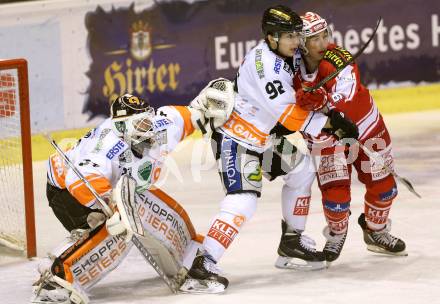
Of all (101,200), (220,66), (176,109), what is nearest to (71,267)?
(101,200)

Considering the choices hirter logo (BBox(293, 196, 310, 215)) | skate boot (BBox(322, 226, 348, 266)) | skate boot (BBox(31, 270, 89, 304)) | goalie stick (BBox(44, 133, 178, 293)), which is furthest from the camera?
skate boot (BBox(322, 226, 348, 266))

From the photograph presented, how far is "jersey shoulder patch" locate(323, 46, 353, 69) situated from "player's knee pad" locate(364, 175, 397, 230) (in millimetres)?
665

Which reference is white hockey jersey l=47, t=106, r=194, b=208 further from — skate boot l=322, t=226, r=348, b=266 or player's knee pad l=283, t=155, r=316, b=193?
skate boot l=322, t=226, r=348, b=266

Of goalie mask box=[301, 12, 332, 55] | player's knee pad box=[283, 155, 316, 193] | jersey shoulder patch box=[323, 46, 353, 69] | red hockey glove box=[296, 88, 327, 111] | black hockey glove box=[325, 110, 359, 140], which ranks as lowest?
player's knee pad box=[283, 155, 316, 193]

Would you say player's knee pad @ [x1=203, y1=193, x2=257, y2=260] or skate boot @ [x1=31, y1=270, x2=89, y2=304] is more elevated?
player's knee pad @ [x1=203, y1=193, x2=257, y2=260]

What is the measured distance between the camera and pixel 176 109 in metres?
5.60

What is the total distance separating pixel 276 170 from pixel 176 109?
22.3 inches

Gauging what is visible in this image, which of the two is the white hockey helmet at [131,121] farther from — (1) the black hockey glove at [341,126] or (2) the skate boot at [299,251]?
(2) the skate boot at [299,251]

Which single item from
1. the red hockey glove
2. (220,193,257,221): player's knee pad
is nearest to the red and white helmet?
the red hockey glove

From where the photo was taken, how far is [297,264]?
591 centimetres

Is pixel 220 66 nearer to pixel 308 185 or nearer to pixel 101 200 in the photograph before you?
pixel 308 185

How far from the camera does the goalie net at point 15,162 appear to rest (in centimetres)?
639

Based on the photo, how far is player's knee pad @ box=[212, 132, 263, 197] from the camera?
5512 millimetres

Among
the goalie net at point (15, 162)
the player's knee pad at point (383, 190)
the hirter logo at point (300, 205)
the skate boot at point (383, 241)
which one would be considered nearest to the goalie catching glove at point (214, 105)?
the hirter logo at point (300, 205)
